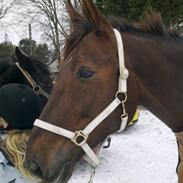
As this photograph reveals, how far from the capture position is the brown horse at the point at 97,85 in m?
1.67

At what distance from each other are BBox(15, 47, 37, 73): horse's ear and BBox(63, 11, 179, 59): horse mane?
2.60 feet

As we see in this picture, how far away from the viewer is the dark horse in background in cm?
219

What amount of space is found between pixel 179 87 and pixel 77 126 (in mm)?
683

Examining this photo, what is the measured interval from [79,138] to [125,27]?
741 mm

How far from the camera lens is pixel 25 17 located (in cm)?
2283

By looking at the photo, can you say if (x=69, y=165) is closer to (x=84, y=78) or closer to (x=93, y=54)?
(x=84, y=78)

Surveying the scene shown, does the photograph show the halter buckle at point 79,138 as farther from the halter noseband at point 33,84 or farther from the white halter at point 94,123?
the halter noseband at point 33,84

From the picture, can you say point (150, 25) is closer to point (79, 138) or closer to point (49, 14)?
point (79, 138)

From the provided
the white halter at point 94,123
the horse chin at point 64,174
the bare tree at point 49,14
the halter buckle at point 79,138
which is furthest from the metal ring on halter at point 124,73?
the bare tree at point 49,14

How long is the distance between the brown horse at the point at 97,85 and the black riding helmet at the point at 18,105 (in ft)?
1.71

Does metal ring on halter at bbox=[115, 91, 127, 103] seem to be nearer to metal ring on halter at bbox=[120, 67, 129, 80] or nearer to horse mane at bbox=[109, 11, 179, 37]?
metal ring on halter at bbox=[120, 67, 129, 80]

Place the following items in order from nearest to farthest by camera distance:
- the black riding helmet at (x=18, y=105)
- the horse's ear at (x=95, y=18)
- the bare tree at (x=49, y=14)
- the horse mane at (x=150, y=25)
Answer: the horse's ear at (x=95, y=18), the horse mane at (x=150, y=25), the black riding helmet at (x=18, y=105), the bare tree at (x=49, y=14)

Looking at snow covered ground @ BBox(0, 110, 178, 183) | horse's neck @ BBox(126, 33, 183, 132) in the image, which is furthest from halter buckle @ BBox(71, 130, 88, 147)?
snow covered ground @ BBox(0, 110, 178, 183)

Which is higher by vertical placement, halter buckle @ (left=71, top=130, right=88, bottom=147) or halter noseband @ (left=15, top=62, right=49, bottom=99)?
halter noseband @ (left=15, top=62, right=49, bottom=99)
